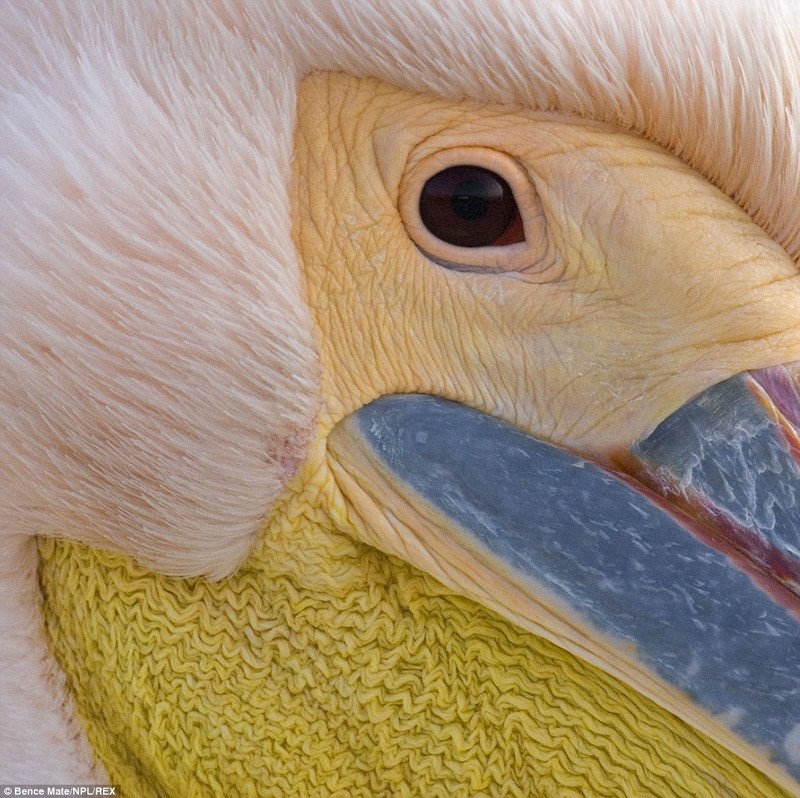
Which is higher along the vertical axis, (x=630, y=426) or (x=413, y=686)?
(x=630, y=426)

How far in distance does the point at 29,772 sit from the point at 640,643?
102cm

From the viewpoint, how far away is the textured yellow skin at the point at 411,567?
1373mm

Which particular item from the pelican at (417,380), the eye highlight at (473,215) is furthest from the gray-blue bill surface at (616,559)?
the eye highlight at (473,215)

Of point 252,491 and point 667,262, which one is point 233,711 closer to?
point 252,491

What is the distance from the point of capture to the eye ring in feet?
4.64

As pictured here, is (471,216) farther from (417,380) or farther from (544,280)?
(417,380)

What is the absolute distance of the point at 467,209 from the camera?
4.69 ft

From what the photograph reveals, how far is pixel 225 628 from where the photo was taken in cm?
157

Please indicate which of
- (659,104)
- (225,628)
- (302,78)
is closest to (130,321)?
(302,78)

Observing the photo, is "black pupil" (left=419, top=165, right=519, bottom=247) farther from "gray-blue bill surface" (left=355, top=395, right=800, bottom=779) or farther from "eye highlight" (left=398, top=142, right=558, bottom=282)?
"gray-blue bill surface" (left=355, top=395, right=800, bottom=779)

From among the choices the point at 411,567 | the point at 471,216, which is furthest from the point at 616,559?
the point at 471,216

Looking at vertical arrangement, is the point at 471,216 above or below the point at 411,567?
above

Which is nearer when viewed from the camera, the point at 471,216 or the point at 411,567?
the point at 471,216

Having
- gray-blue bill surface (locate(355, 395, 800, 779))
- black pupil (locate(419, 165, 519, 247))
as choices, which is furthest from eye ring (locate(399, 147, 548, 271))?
gray-blue bill surface (locate(355, 395, 800, 779))
